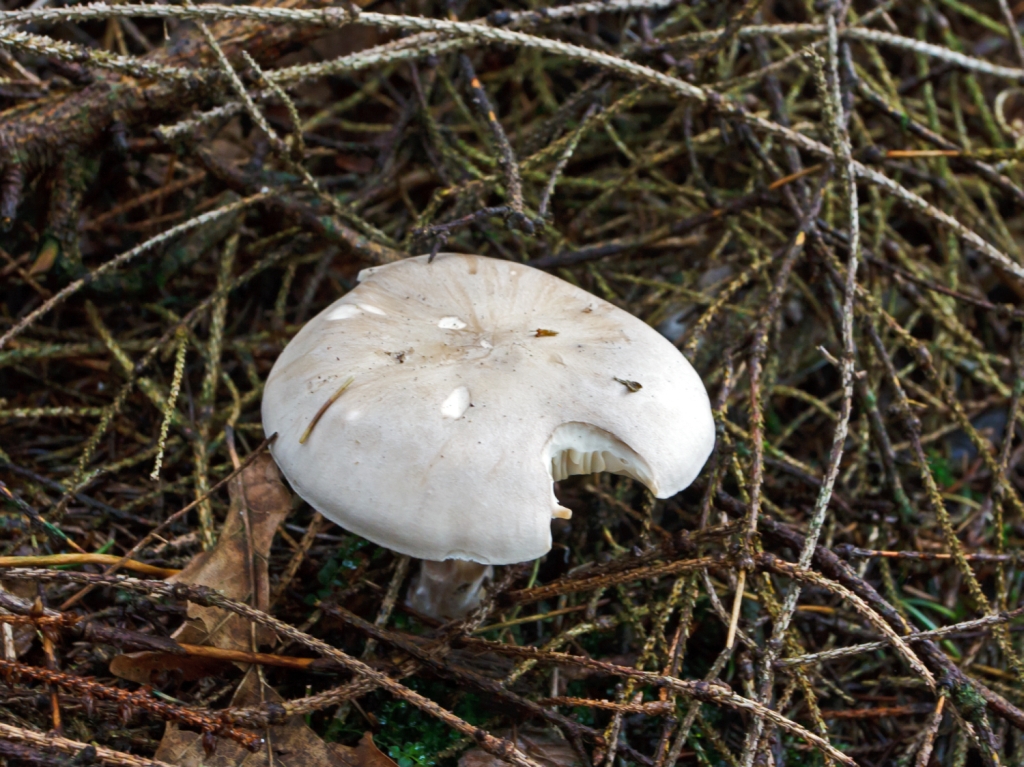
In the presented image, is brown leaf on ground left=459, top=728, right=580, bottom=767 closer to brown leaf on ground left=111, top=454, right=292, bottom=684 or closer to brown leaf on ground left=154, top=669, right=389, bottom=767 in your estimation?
brown leaf on ground left=154, top=669, right=389, bottom=767

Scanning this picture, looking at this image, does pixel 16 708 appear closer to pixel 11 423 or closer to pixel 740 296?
pixel 11 423

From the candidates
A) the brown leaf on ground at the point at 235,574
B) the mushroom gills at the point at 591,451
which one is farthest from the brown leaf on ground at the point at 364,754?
the mushroom gills at the point at 591,451

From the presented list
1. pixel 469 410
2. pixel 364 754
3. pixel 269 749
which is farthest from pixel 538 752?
pixel 469 410

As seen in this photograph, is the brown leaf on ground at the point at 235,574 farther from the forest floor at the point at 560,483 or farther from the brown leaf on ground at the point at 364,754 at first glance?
the brown leaf on ground at the point at 364,754

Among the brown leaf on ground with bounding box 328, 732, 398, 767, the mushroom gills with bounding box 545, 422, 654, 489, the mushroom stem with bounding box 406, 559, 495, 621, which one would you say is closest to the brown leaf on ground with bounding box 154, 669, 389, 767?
the brown leaf on ground with bounding box 328, 732, 398, 767

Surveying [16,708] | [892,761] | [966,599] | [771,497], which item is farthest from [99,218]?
[966,599]

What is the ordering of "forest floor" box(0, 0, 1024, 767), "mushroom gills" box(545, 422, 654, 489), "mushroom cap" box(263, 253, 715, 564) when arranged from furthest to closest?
"forest floor" box(0, 0, 1024, 767)
"mushroom gills" box(545, 422, 654, 489)
"mushroom cap" box(263, 253, 715, 564)

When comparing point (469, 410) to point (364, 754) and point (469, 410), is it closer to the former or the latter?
point (469, 410)
